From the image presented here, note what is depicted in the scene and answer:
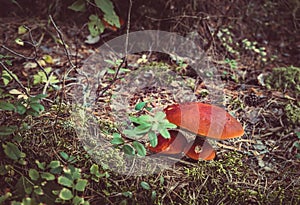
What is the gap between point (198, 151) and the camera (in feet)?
7.04

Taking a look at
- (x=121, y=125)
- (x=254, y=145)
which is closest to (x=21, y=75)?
(x=121, y=125)

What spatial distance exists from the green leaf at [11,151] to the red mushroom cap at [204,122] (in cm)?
84

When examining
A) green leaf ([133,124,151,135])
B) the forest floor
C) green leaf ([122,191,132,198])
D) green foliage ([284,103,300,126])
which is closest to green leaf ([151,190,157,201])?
the forest floor

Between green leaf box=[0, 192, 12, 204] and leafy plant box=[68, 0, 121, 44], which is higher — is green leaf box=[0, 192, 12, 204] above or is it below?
below

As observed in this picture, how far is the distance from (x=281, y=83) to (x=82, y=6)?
1926mm

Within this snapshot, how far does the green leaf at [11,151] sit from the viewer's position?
5.85ft

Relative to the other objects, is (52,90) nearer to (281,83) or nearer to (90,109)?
(90,109)

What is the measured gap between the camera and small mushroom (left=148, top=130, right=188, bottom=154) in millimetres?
2053

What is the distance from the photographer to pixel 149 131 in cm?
182

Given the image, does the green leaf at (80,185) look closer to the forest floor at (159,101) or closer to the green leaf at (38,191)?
the forest floor at (159,101)

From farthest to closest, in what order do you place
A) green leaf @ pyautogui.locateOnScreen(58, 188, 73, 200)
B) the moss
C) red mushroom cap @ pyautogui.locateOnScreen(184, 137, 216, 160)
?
the moss → red mushroom cap @ pyautogui.locateOnScreen(184, 137, 216, 160) → green leaf @ pyautogui.locateOnScreen(58, 188, 73, 200)

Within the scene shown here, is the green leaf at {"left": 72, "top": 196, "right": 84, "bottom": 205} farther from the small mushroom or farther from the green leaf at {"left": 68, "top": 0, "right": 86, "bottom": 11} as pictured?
the green leaf at {"left": 68, "top": 0, "right": 86, "bottom": 11}

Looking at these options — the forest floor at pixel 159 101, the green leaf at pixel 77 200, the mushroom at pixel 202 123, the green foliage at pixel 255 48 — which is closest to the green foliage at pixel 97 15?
the forest floor at pixel 159 101

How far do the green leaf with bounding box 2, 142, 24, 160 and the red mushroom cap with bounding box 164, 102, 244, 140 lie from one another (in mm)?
842
